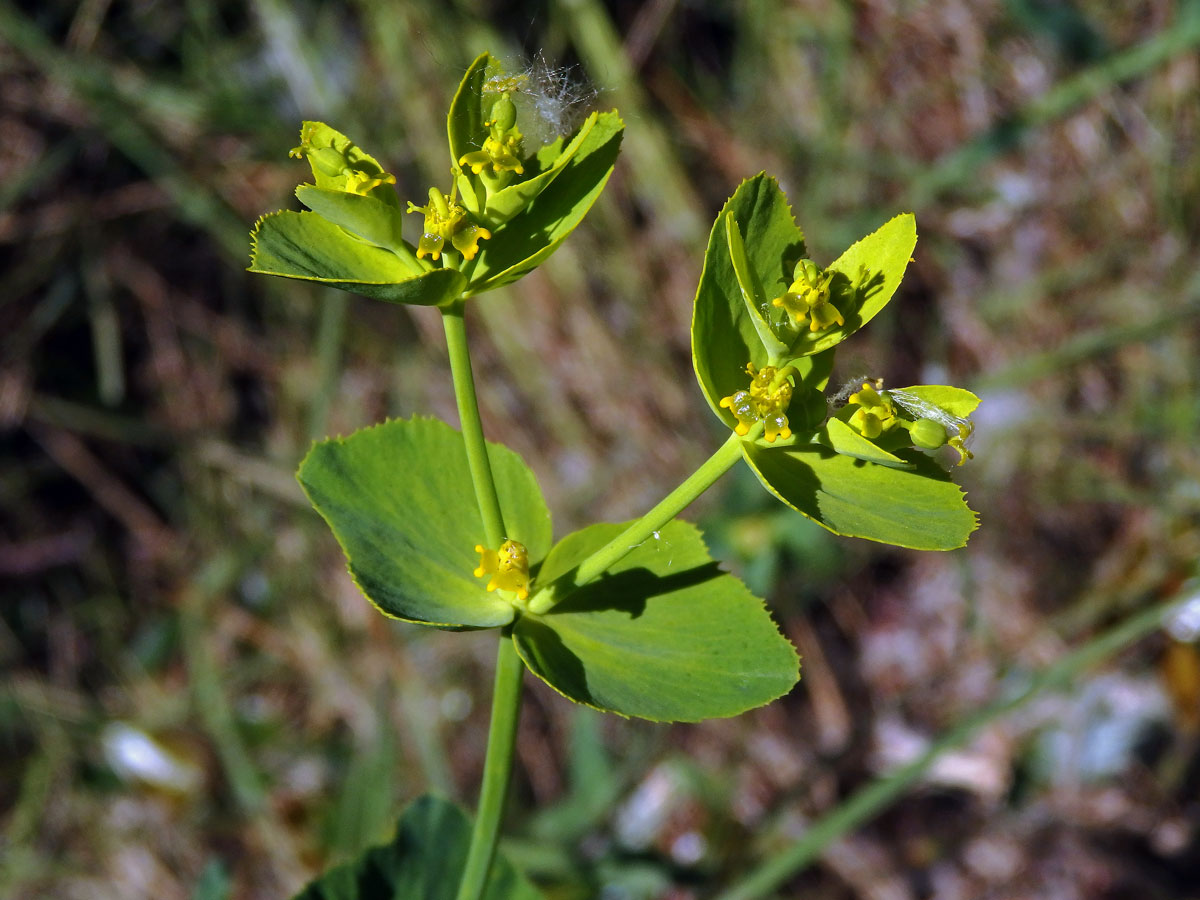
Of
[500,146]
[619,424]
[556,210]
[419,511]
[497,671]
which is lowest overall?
[619,424]

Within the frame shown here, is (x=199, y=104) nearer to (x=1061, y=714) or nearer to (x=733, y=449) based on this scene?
(x=733, y=449)

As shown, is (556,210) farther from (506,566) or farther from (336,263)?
(506,566)

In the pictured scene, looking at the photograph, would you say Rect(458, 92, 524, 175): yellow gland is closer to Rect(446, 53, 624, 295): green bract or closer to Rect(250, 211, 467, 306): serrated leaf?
Rect(446, 53, 624, 295): green bract

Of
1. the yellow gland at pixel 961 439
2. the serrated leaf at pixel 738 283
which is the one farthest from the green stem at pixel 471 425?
the yellow gland at pixel 961 439

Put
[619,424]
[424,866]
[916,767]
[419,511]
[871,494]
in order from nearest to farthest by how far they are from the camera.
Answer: [871,494], [419,511], [424,866], [916,767], [619,424]

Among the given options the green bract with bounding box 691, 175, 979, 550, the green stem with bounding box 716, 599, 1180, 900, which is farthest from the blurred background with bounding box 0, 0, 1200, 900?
the green bract with bounding box 691, 175, 979, 550

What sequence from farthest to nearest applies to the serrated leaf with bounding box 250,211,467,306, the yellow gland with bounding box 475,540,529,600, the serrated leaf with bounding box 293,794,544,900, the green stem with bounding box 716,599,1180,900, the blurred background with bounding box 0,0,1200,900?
the blurred background with bounding box 0,0,1200,900 < the green stem with bounding box 716,599,1180,900 < the serrated leaf with bounding box 293,794,544,900 < the yellow gland with bounding box 475,540,529,600 < the serrated leaf with bounding box 250,211,467,306

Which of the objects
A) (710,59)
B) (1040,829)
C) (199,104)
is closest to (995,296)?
(710,59)

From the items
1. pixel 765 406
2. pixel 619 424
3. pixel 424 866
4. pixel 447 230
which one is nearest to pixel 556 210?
pixel 447 230

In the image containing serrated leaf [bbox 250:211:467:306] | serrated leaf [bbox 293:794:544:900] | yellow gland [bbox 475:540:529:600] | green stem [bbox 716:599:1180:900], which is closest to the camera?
serrated leaf [bbox 250:211:467:306]
